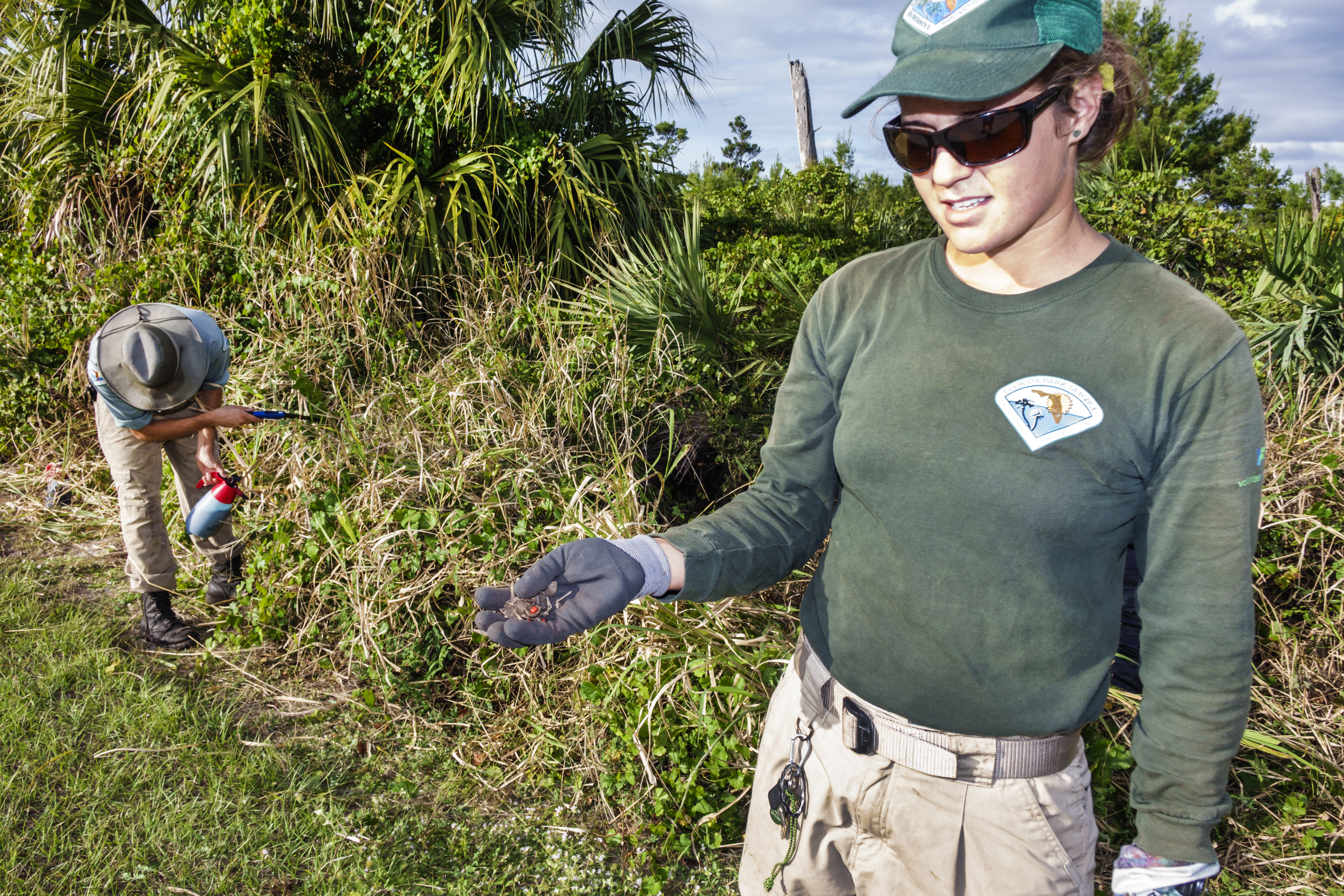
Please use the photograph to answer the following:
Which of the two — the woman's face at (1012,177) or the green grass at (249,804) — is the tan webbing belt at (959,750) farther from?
the green grass at (249,804)

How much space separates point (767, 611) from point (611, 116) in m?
5.15

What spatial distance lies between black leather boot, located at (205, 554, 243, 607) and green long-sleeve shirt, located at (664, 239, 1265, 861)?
3823mm

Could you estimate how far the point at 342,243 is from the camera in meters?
5.71

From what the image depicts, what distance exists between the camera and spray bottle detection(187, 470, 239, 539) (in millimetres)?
4074

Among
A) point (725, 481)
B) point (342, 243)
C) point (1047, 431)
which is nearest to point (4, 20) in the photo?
point (342, 243)

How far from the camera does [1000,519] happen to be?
1.26 metres

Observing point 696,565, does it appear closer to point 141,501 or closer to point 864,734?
point 864,734

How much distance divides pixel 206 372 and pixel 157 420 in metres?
0.32

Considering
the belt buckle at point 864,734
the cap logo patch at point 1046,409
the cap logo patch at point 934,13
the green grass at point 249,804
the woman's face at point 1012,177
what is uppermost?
the cap logo patch at point 934,13

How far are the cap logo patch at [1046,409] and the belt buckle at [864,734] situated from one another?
53 centimetres

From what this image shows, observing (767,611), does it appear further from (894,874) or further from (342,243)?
(342,243)

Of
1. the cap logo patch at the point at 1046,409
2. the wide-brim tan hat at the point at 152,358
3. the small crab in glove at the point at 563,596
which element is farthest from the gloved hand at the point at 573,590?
the wide-brim tan hat at the point at 152,358

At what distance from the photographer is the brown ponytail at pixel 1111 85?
1236 millimetres

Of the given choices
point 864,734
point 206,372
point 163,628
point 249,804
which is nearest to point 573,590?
point 864,734
